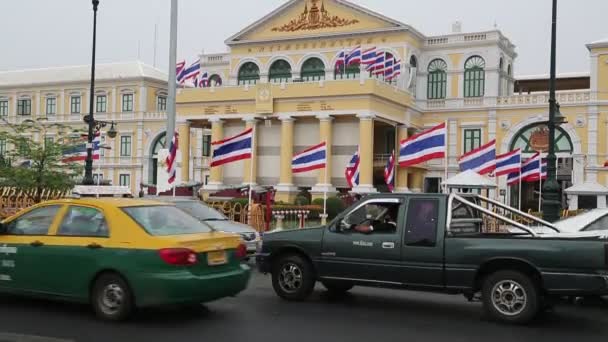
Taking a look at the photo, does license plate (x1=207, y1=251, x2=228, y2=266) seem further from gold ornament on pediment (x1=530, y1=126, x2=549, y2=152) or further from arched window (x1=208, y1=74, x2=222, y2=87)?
arched window (x1=208, y1=74, x2=222, y2=87)

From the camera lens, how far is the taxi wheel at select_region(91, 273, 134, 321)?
8414 millimetres

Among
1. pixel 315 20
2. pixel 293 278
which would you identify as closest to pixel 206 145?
pixel 315 20

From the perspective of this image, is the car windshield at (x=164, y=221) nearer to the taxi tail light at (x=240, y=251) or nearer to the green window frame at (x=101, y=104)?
the taxi tail light at (x=240, y=251)

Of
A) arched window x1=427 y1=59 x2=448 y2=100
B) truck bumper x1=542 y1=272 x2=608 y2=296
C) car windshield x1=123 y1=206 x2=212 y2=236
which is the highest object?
arched window x1=427 y1=59 x2=448 y2=100

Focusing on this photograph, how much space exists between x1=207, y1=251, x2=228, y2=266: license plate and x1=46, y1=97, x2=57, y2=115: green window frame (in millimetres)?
56830

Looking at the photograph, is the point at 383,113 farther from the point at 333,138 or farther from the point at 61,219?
the point at 61,219

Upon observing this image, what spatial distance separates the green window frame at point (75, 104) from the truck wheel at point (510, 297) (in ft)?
185

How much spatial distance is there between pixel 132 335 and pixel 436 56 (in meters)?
42.4

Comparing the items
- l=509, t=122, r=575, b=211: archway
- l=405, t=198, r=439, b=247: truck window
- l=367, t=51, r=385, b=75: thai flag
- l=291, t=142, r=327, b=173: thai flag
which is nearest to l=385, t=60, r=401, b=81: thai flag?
l=367, t=51, r=385, b=75: thai flag

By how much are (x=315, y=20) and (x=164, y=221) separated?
41.4 metres

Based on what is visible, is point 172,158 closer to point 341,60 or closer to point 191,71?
point 341,60

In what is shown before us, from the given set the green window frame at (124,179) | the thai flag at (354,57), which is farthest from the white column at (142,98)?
the thai flag at (354,57)

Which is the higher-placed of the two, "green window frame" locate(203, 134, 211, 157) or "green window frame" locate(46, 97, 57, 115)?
"green window frame" locate(46, 97, 57, 115)

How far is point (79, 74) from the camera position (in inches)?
2443
